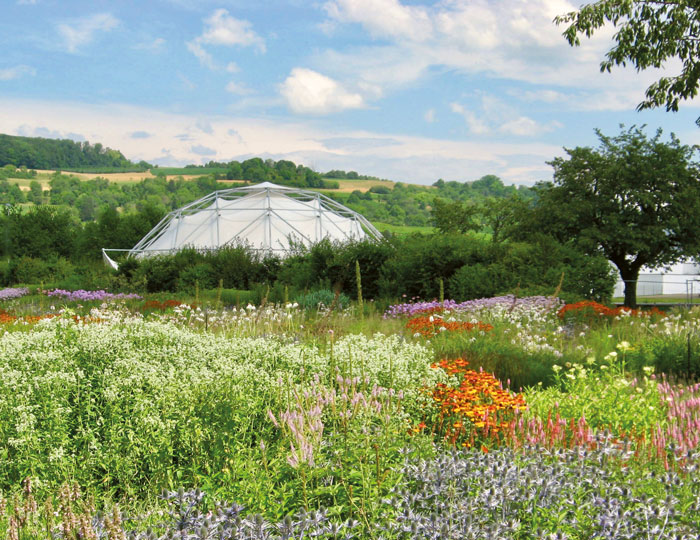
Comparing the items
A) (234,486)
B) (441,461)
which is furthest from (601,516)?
(234,486)

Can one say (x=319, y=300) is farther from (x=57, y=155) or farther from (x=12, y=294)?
(x=57, y=155)

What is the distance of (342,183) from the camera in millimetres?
124562

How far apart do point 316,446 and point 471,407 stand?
6.56 ft

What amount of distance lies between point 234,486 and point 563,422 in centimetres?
255

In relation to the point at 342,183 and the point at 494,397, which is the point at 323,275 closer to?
the point at 494,397

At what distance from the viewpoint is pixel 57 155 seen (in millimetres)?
135125

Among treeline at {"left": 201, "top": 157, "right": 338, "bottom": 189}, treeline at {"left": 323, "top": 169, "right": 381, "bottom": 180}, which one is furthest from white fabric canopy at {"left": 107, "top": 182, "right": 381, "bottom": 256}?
treeline at {"left": 323, "top": 169, "right": 381, "bottom": 180}

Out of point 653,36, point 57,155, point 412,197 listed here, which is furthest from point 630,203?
point 57,155

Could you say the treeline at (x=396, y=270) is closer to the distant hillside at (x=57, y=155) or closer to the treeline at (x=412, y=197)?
the treeline at (x=412, y=197)

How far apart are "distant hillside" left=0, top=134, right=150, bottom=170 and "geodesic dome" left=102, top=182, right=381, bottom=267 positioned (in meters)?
101

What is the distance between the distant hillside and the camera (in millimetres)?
129000

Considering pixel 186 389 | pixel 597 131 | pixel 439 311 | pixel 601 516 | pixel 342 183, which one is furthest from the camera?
pixel 342 183

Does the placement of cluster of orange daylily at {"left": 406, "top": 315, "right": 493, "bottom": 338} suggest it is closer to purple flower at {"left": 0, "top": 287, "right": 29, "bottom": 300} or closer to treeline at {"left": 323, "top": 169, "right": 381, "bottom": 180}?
purple flower at {"left": 0, "top": 287, "right": 29, "bottom": 300}

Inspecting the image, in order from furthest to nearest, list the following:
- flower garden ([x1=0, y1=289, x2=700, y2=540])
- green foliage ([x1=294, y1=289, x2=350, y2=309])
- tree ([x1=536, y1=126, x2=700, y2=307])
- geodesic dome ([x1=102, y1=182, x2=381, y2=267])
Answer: geodesic dome ([x1=102, y1=182, x2=381, y2=267])
tree ([x1=536, y1=126, x2=700, y2=307])
green foliage ([x1=294, y1=289, x2=350, y2=309])
flower garden ([x1=0, y1=289, x2=700, y2=540])
